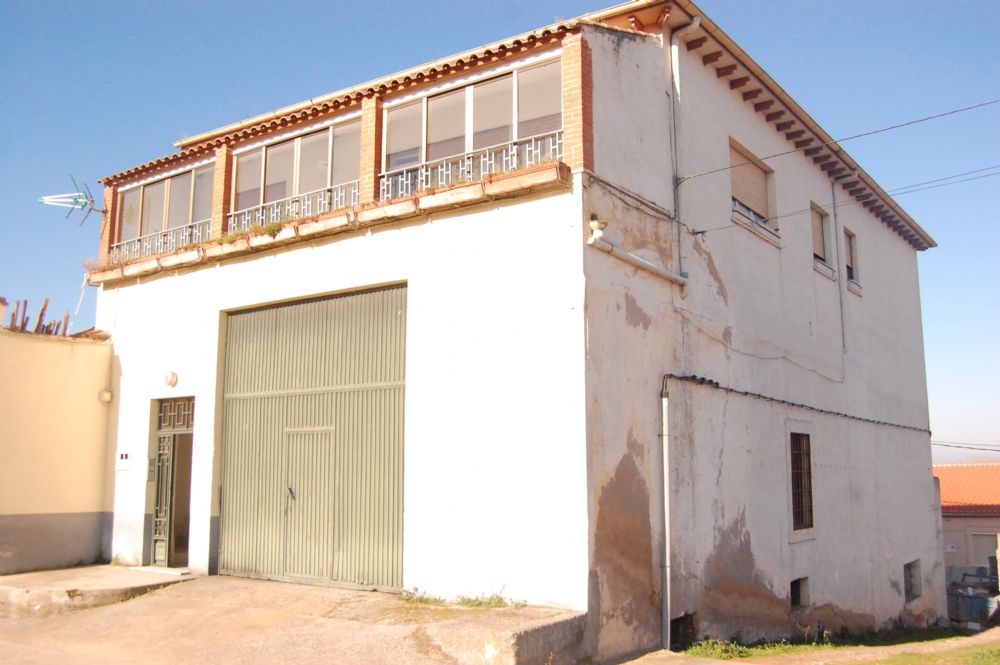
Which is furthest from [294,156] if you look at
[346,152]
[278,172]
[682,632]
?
[682,632]

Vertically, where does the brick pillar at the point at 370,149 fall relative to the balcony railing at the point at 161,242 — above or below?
above

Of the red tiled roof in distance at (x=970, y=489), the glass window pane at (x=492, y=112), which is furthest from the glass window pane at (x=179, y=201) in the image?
the red tiled roof in distance at (x=970, y=489)

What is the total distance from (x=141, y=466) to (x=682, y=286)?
8.66 m

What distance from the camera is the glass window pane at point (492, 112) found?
10.2 metres

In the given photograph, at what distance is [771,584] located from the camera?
38.6ft

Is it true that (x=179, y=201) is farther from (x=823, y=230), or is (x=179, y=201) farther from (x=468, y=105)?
(x=823, y=230)

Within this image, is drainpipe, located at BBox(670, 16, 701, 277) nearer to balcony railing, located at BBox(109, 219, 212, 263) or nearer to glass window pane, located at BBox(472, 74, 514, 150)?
glass window pane, located at BBox(472, 74, 514, 150)

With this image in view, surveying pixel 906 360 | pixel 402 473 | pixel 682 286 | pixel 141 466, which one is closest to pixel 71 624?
pixel 141 466

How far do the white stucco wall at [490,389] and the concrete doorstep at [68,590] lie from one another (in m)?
3.90

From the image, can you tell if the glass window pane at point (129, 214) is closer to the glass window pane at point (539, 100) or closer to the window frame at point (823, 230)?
the glass window pane at point (539, 100)

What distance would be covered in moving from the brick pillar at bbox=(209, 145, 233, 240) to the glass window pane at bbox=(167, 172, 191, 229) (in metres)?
0.86

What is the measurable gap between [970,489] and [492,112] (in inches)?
1455

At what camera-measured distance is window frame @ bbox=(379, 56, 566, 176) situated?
9.91 metres

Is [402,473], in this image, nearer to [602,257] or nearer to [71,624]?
[602,257]
